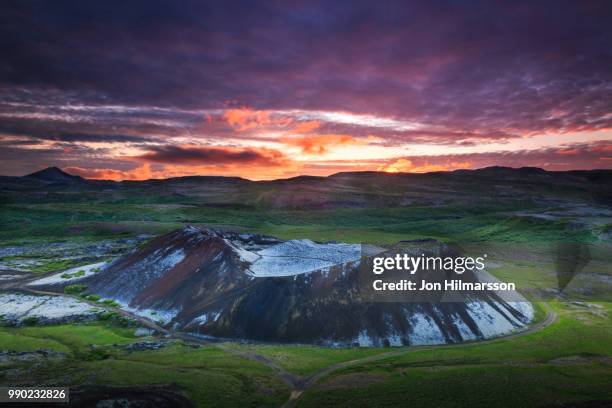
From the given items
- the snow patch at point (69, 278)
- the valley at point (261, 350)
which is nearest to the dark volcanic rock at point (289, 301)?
the valley at point (261, 350)

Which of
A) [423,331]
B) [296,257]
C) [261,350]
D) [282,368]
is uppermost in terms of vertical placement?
[296,257]

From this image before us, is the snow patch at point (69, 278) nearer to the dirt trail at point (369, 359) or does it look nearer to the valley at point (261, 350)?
the valley at point (261, 350)

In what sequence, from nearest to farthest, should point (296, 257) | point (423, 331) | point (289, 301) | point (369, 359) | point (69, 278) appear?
point (369, 359) < point (423, 331) < point (289, 301) < point (296, 257) < point (69, 278)

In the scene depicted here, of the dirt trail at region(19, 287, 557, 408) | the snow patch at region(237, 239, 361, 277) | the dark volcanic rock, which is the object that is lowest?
the dirt trail at region(19, 287, 557, 408)

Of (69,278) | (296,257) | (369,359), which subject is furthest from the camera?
(69,278)

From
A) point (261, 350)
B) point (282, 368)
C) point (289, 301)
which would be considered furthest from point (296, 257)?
point (282, 368)

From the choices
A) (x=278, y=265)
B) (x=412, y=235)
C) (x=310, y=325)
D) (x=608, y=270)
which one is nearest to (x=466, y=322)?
(x=310, y=325)

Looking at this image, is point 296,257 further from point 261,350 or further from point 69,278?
point 69,278

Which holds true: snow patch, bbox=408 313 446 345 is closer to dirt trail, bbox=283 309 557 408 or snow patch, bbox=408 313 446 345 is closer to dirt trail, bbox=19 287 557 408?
dirt trail, bbox=19 287 557 408

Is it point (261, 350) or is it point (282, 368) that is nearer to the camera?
point (282, 368)

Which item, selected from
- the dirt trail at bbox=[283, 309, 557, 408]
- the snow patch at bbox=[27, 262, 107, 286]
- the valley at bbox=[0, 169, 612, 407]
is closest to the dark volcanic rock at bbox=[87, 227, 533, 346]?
the valley at bbox=[0, 169, 612, 407]

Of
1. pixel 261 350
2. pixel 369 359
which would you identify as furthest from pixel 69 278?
pixel 369 359

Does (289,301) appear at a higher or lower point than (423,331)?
higher

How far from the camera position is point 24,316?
73.1 m
